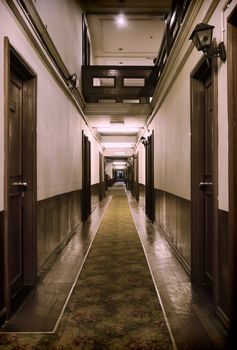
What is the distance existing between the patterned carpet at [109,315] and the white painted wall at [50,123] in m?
0.99

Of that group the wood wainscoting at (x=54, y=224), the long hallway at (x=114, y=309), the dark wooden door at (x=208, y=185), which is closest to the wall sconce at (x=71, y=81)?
the wood wainscoting at (x=54, y=224)

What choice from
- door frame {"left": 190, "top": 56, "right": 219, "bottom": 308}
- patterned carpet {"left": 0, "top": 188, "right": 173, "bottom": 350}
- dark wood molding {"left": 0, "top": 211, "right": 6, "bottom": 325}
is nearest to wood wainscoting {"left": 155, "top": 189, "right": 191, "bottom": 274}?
door frame {"left": 190, "top": 56, "right": 219, "bottom": 308}

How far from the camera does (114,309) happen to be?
8.17 ft

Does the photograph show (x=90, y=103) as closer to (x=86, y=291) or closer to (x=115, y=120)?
(x=115, y=120)

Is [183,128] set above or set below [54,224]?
above

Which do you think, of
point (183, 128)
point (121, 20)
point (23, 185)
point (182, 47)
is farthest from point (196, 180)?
point (121, 20)

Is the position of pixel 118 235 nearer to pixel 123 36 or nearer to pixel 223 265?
pixel 223 265

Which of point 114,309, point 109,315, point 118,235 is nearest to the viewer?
point 109,315

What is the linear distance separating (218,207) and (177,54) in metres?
2.27

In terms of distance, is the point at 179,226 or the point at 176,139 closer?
the point at 179,226

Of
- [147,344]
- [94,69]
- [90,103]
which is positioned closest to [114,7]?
[94,69]

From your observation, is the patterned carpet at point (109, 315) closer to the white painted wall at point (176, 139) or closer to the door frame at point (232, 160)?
the door frame at point (232, 160)

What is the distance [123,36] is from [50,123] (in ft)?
18.5

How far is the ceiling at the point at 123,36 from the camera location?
6875 mm
